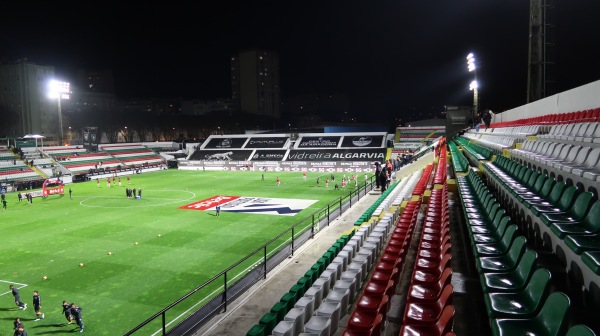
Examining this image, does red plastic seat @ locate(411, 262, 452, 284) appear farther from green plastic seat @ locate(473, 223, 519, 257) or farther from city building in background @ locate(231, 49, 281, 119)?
city building in background @ locate(231, 49, 281, 119)

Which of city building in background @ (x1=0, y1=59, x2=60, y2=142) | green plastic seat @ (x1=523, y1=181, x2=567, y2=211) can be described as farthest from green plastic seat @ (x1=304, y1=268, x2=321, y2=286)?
city building in background @ (x1=0, y1=59, x2=60, y2=142)

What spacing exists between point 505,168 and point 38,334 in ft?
42.9

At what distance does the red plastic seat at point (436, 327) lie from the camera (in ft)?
12.4

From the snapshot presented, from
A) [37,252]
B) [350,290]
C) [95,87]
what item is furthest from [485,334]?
[95,87]

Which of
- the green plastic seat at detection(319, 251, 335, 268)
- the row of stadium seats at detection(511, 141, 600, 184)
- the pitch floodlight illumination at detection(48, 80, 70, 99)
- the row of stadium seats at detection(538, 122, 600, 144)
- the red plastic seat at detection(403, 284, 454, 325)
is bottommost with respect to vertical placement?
the green plastic seat at detection(319, 251, 335, 268)

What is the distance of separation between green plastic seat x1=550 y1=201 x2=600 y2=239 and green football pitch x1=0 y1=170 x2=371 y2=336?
9838mm

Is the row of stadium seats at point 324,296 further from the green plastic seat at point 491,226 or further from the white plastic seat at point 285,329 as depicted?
the green plastic seat at point 491,226

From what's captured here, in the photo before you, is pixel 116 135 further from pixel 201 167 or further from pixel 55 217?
pixel 55 217

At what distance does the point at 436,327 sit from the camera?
4203 millimetres

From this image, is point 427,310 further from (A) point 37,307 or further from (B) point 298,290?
(A) point 37,307

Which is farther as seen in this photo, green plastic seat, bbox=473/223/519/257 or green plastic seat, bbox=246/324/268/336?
green plastic seat, bbox=246/324/268/336

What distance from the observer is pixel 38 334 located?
33.4ft

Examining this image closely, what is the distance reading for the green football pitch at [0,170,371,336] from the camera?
37.9 ft

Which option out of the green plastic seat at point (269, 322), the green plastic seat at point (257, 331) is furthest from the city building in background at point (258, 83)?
the green plastic seat at point (257, 331)
